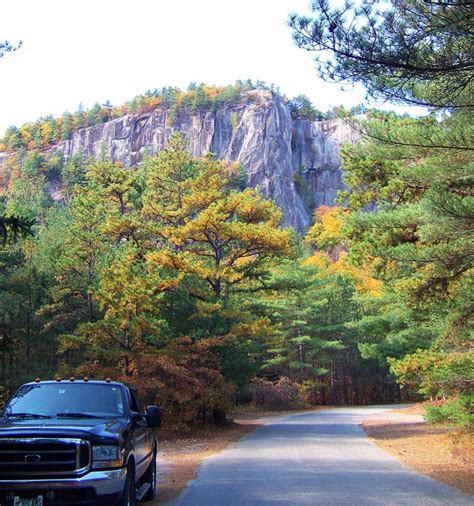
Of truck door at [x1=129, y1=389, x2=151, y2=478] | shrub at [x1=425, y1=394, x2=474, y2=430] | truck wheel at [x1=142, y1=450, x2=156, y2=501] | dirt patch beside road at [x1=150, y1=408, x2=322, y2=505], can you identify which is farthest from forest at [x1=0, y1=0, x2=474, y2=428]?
truck wheel at [x1=142, y1=450, x2=156, y2=501]

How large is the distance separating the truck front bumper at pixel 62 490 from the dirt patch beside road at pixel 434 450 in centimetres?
634

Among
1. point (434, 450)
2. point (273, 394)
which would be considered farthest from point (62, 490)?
point (273, 394)

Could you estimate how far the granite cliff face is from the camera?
109938 millimetres

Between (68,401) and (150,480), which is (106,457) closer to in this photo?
(68,401)

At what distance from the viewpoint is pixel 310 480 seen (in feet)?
35.8

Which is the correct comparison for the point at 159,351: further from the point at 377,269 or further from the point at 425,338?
the point at 425,338

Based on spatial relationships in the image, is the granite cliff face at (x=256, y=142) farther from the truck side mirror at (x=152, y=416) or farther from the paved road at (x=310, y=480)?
the truck side mirror at (x=152, y=416)

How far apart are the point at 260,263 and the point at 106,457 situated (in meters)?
21.2

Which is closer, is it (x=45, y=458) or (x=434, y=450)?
(x=45, y=458)

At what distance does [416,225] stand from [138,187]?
100 ft

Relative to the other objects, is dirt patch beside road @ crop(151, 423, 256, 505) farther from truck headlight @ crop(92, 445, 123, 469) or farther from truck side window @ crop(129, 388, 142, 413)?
truck headlight @ crop(92, 445, 123, 469)

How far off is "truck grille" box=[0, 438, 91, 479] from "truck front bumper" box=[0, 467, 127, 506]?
0.28ft

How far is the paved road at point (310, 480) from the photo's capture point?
886cm

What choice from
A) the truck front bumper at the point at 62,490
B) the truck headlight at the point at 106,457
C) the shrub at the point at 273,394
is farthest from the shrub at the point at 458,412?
the shrub at the point at 273,394
